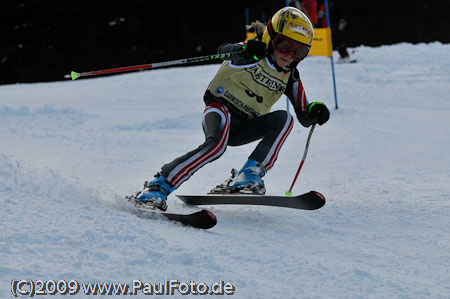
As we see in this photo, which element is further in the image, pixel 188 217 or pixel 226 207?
pixel 226 207

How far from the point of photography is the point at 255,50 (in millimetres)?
3598

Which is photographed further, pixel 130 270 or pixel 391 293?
pixel 391 293

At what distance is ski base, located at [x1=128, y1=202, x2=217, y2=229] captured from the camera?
288cm

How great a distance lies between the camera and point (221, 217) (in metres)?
3.46

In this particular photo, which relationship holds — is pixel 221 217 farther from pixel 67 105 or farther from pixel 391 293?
pixel 67 105

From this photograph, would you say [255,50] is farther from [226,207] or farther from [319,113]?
[226,207]

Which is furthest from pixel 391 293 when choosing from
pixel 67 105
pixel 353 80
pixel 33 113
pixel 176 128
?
pixel 353 80

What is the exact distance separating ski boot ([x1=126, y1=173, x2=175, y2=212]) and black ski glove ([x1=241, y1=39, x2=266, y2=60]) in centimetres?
97

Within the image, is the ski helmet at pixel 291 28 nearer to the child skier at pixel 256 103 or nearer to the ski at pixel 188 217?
the child skier at pixel 256 103

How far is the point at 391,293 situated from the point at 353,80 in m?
11.0

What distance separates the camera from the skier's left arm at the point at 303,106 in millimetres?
3865

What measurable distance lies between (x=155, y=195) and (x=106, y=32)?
20756 mm

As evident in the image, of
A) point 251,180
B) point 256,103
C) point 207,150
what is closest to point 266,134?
point 256,103

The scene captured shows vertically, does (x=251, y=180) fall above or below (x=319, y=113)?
below
